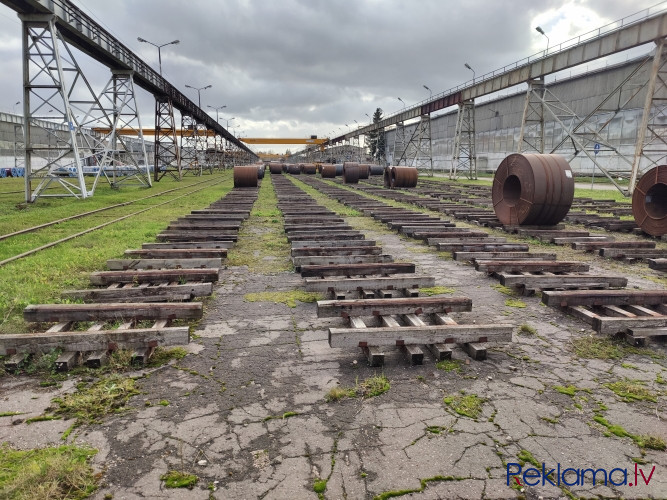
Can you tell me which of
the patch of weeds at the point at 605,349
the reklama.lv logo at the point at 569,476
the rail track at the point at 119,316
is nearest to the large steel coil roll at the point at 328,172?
the rail track at the point at 119,316

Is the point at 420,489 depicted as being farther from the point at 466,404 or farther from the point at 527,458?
the point at 466,404

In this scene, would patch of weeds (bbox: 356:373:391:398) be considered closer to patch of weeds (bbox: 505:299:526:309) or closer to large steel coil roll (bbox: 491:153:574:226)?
patch of weeds (bbox: 505:299:526:309)

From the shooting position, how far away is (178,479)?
6.24ft

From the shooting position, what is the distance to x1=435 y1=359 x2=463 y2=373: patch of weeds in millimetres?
2969

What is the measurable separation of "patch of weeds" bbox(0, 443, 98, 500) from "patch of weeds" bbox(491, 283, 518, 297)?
4.44 metres

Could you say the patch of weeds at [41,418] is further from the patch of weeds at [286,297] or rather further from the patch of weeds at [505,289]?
the patch of weeds at [505,289]

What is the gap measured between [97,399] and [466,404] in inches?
91.1

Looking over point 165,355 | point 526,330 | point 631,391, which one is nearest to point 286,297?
point 165,355

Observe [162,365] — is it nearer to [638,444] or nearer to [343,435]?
[343,435]

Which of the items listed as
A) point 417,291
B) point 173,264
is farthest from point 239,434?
point 173,264

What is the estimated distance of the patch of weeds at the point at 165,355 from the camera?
9.95 ft

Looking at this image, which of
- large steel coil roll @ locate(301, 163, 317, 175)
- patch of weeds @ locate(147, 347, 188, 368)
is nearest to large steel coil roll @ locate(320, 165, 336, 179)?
large steel coil roll @ locate(301, 163, 317, 175)

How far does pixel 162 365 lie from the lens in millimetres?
3012

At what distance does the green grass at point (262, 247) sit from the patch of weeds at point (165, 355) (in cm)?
257
